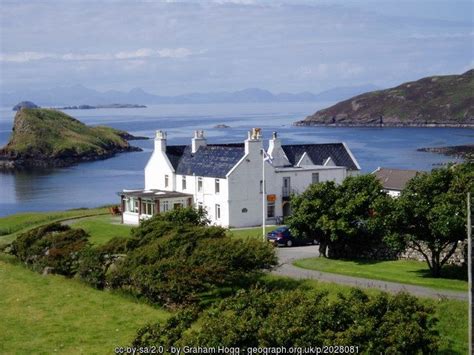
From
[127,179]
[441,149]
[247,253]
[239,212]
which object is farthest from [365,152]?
[247,253]

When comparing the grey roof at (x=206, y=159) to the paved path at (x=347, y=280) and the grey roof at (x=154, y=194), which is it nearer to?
the grey roof at (x=154, y=194)

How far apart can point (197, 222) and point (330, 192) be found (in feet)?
20.6

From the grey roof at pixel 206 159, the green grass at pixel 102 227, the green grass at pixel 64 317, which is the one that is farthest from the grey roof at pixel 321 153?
the green grass at pixel 64 317

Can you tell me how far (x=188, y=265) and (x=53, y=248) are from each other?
9.67 m

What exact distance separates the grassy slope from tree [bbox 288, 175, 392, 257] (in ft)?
442

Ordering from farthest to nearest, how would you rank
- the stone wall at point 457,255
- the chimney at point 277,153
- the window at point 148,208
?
the chimney at point 277,153, the window at point 148,208, the stone wall at point 457,255

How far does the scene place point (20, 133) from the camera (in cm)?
18062

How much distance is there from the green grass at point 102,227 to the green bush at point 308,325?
25001 mm

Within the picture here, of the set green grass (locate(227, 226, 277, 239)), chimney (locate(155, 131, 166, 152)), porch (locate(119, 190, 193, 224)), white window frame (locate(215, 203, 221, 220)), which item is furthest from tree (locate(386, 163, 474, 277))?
chimney (locate(155, 131, 166, 152))

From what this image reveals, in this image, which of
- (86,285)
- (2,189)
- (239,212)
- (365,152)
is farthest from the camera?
(365,152)

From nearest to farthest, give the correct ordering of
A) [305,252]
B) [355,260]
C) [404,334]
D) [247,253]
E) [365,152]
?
[404,334] < [247,253] < [355,260] < [305,252] < [365,152]

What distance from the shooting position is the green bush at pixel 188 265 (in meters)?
29.0

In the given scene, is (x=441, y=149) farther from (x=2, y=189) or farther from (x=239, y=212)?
(x=239, y=212)

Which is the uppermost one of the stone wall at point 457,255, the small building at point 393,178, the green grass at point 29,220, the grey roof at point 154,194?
the small building at point 393,178
